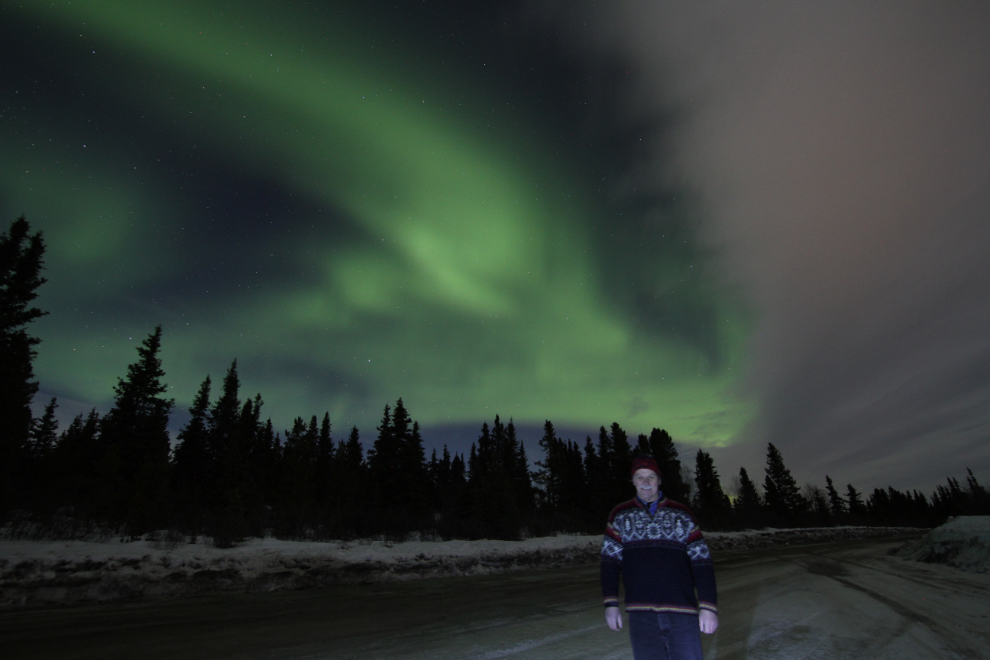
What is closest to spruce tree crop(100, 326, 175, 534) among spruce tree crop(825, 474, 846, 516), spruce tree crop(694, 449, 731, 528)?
spruce tree crop(694, 449, 731, 528)

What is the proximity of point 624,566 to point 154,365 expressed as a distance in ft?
149

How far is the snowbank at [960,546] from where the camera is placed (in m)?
13.9

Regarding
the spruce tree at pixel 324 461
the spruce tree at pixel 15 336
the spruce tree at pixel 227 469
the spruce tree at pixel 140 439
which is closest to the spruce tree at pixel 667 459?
the spruce tree at pixel 324 461

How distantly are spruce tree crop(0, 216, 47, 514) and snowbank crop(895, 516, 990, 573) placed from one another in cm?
3408

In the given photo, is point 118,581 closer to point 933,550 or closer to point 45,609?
point 45,609

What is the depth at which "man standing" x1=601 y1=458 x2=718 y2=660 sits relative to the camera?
2.86 metres

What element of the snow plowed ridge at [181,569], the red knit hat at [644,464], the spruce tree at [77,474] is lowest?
the snow plowed ridge at [181,569]

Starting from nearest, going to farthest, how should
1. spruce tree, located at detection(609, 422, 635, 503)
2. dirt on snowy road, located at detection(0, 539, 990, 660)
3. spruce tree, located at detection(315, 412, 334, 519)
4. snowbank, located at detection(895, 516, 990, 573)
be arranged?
1. dirt on snowy road, located at detection(0, 539, 990, 660)
2. snowbank, located at detection(895, 516, 990, 573)
3. spruce tree, located at detection(315, 412, 334, 519)
4. spruce tree, located at detection(609, 422, 635, 503)

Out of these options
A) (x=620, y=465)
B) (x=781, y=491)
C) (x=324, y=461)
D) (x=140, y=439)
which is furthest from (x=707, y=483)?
(x=140, y=439)

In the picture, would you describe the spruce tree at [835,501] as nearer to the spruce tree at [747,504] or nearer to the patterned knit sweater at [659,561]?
the spruce tree at [747,504]

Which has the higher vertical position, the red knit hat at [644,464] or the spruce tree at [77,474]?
the spruce tree at [77,474]

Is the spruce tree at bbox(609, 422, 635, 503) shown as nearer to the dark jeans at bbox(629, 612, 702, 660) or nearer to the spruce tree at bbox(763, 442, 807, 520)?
the spruce tree at bbox(763, 442, 807, 520)

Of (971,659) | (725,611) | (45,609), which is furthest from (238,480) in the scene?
(971,659)

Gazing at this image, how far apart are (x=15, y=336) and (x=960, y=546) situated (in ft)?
129
